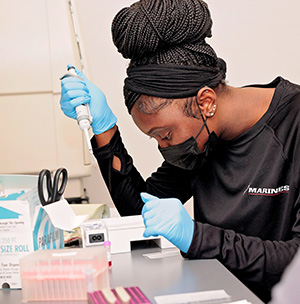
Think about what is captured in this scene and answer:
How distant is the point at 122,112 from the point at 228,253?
1.24 m

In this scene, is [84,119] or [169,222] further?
[84,119]

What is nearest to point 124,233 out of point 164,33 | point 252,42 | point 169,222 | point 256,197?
point 169,222

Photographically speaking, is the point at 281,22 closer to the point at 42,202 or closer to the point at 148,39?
the point at 148,39

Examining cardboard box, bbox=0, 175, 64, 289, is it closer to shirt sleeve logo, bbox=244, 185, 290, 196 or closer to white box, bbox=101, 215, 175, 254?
white box, bbox=101, 215, 175, 254

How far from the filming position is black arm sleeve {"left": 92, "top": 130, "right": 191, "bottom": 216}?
58.2 inches

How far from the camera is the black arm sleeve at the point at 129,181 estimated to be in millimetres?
1479

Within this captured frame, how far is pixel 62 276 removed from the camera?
79cm

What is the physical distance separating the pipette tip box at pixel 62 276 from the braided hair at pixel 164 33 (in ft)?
1.76

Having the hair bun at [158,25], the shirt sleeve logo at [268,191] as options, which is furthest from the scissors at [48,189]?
the shirt sleeve logo at [268,191]

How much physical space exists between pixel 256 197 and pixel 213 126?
0.21 metres

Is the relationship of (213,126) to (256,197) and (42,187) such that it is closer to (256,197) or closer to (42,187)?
(256,197)

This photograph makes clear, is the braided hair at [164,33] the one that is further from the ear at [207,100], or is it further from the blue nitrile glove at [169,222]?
the blue nitrile glove at [169,222]

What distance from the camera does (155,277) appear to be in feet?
2.95

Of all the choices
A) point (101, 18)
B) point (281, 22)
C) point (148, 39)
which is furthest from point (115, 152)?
point (281, 22)
